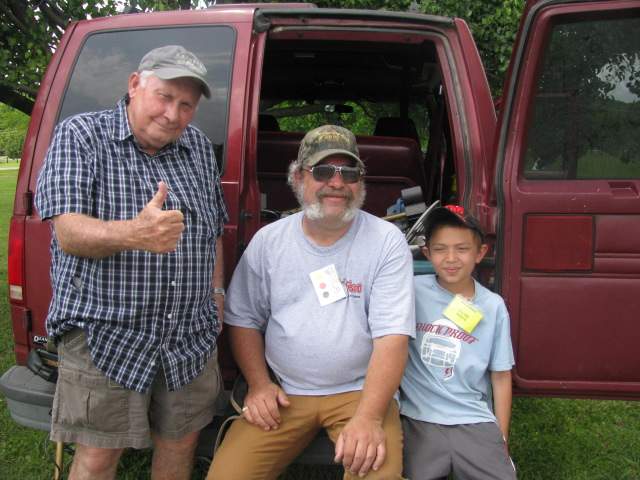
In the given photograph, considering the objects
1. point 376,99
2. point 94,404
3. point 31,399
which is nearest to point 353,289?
point 94,404

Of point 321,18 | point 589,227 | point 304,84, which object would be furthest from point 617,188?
point 304,84

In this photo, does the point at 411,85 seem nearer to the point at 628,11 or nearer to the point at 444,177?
the point at 444,177

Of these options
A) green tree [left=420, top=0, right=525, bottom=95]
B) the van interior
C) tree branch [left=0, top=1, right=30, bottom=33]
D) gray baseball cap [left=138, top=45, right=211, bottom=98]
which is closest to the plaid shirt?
gray baseball cap [left=138, top=45, right=211, bottom=98]

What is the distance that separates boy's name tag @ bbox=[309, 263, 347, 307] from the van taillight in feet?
3.68

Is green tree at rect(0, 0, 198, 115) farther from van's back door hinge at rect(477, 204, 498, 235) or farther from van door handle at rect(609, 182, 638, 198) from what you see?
van door handle at rect(609, 182, 638, 198)

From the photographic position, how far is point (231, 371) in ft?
7.97

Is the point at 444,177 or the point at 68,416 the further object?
the point at 444,177

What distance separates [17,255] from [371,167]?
2319mm

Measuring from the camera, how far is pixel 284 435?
2123 mm

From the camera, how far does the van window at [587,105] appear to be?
1975mm

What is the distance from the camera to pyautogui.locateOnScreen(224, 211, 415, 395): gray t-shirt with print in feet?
6.89

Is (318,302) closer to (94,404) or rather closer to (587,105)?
(94,404)

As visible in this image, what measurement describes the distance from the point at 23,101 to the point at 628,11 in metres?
4.77

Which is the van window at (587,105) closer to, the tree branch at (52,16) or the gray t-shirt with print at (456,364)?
the gray t-shirt with print at (456,364)
